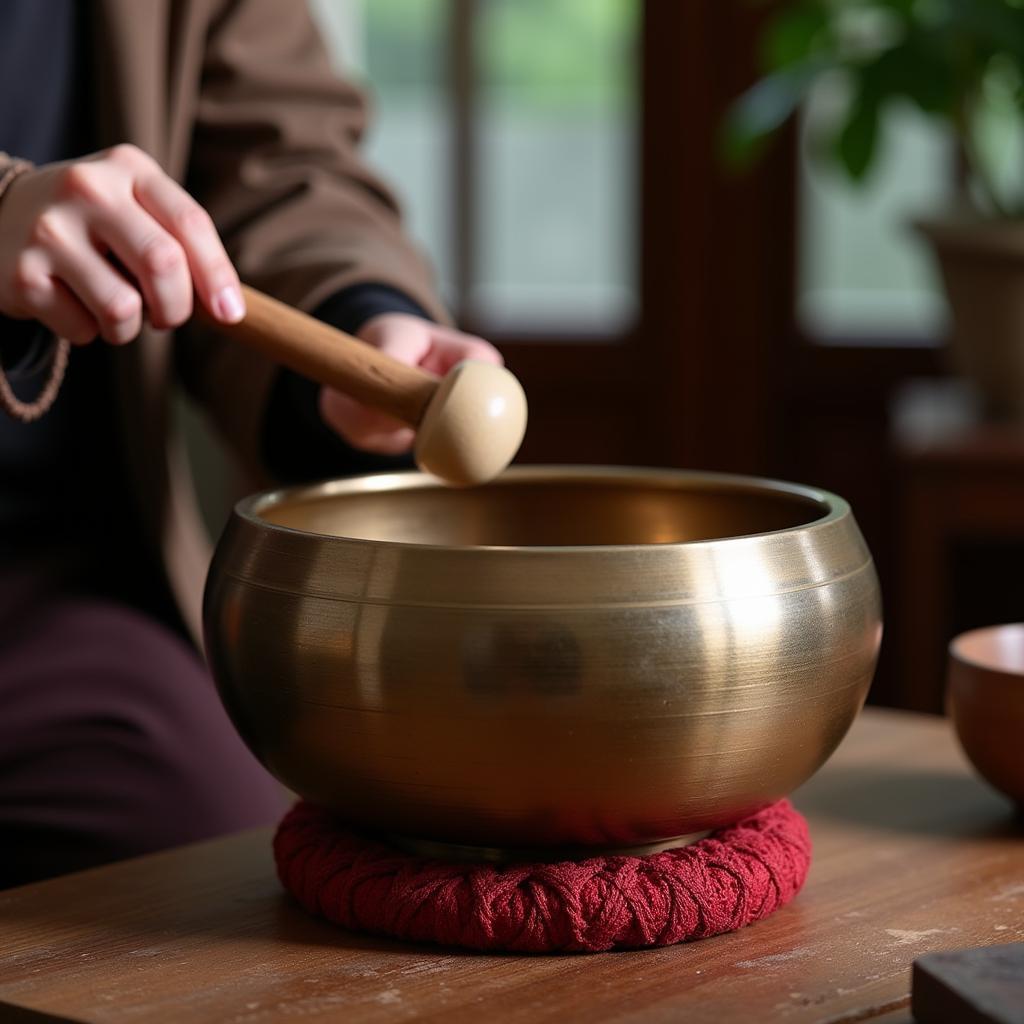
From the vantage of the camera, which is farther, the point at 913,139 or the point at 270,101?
the point at 913,139

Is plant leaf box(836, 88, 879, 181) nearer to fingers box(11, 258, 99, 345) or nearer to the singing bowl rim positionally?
the singing bowl rim

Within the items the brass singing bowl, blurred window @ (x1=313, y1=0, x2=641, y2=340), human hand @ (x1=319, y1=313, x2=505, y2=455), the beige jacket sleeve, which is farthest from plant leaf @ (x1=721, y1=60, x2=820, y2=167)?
the brass singing bowl

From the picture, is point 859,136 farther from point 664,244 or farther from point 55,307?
point 55,307

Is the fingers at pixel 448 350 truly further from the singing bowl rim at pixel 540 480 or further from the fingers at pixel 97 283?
the fingers at pixel 97 283

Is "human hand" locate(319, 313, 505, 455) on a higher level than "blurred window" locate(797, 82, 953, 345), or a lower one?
lower

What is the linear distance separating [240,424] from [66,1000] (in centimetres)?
48

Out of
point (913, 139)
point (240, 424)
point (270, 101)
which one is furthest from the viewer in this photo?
point (913, 139)

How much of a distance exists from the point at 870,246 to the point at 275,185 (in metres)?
1.93

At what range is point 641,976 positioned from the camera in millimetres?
554

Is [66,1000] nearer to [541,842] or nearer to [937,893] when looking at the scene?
[541,842]

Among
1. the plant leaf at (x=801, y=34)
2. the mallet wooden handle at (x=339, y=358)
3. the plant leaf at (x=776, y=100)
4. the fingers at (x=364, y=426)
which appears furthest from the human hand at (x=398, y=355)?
the plant leaf at (x=801, y=34)

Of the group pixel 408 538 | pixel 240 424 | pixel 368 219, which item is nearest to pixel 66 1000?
pixel 408 538

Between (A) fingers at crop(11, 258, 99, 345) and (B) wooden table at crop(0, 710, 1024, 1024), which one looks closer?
(B) wooden table at crop(0, 710, 1024, 1024)

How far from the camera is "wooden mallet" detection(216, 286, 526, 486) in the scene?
678mm
